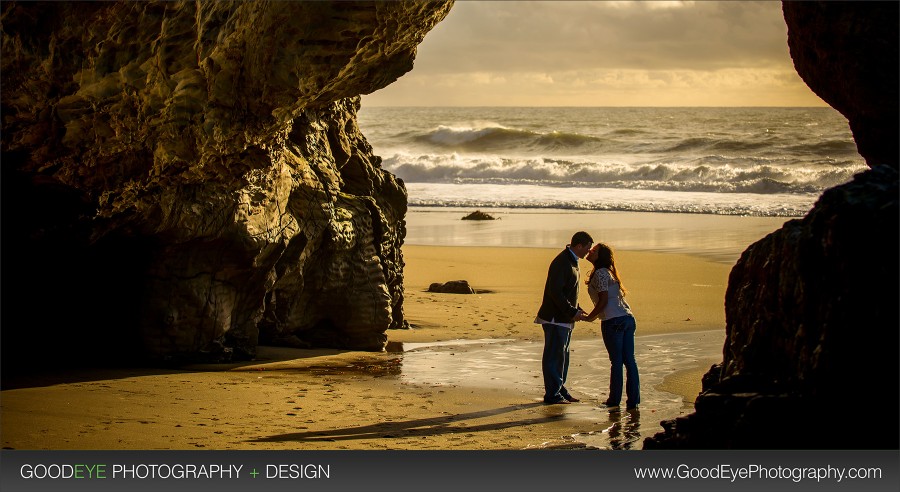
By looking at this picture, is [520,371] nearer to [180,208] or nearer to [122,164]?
[180,208]

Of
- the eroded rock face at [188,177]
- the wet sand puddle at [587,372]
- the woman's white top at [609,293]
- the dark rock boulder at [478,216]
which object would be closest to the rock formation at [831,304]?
the wet sand puddle at [587,372]

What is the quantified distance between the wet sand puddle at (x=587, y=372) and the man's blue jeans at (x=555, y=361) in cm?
15

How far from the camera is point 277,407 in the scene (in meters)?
7.43

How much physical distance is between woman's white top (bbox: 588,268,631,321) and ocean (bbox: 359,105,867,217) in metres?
17.6

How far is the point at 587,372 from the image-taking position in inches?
371

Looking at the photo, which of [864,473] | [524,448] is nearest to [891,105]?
[864,473]

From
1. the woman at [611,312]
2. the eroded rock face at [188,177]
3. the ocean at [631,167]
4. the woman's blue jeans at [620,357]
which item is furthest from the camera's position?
the ocean at [631,167]

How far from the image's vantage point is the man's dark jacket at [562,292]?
830 cm

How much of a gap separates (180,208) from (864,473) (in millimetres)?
5825

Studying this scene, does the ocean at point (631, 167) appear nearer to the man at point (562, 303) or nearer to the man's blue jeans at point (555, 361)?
the man at point (562, 303)

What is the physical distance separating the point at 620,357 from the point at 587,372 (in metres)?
1.29

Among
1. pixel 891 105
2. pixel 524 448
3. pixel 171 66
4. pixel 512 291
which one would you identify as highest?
pixel 171 66

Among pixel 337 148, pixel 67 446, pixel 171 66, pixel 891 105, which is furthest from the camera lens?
pixel 337 148

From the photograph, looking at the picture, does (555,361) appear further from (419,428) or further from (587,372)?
(419,428)
